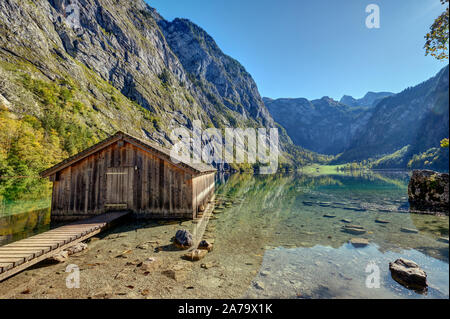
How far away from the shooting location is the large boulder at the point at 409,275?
6.26 meters

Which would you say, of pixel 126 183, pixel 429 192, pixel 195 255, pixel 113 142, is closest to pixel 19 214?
pixel 126 183

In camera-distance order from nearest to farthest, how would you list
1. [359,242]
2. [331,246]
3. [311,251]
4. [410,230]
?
[311,251]
[331,246]
[359,242]
[410,230]

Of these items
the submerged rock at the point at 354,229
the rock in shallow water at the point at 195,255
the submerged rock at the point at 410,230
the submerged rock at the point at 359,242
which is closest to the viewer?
the rock in shallow water at the point at 195,255

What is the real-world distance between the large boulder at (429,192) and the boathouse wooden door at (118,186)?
24308 mm

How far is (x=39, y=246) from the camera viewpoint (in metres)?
7.55

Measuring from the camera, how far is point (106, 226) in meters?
11.5

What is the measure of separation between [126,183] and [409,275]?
15052 millimetres

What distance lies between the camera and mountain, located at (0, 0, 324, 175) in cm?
4388

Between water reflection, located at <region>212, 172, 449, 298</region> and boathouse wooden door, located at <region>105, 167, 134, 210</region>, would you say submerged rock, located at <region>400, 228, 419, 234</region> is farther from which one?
boathouse wooden door, located at <region>105, 167, 134, 210</region>

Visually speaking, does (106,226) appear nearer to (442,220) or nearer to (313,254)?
(313,254)

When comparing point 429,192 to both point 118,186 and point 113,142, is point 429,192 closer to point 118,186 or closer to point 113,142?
point 118,186

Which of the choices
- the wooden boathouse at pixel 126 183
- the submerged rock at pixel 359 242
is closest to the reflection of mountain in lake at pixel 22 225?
the wooden boathouse at pixel 126 183

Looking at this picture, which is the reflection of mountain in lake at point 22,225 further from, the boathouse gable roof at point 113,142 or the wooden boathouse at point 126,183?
the boathouse gable roof at point 113,142

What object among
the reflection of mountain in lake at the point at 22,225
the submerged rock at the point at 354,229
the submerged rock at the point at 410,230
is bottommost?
the submerged rock at the point at 354,229
